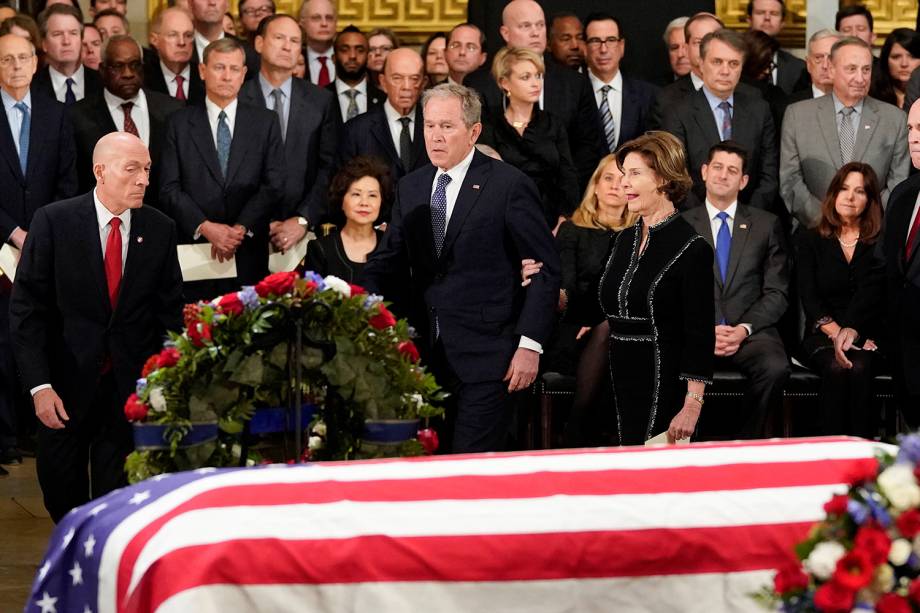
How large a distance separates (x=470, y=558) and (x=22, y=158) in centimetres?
518

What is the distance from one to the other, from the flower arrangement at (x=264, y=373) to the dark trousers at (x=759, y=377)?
11.5 feet

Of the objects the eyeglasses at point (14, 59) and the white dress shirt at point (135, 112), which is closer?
the eyeglasses at point (14, 59)

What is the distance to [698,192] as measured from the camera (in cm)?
805

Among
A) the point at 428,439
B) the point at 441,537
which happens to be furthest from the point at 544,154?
the point at 441,537

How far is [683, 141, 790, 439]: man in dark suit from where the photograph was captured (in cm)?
759

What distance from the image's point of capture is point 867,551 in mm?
2631

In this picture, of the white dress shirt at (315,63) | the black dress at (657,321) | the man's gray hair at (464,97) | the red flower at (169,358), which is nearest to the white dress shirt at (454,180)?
the man's gray hair at (464,97)

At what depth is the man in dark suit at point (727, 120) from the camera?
8.23 meters

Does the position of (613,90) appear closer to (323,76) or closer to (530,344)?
(323,76)

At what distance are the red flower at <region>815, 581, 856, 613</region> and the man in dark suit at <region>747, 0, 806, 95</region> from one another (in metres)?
6.92

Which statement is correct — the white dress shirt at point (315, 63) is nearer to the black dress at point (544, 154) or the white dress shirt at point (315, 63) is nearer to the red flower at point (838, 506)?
the black dress at point (544, 154)

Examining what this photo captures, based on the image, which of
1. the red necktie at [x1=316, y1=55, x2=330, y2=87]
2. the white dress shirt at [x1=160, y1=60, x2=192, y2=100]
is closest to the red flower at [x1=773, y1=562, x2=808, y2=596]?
the white dress shirt at [x1=160, y1=60, x2=192, y2=100]

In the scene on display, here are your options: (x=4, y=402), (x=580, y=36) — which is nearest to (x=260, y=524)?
(x=4, y=402)

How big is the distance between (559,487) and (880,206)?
4607 millimetres
